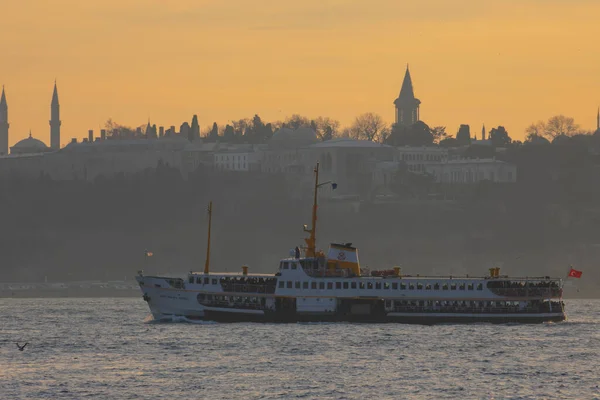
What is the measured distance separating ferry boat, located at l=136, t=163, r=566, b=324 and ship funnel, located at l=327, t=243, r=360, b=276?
9 centimetres

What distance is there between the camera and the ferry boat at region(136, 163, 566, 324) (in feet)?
427

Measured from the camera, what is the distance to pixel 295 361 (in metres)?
111

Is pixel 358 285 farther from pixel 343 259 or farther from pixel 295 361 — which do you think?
pixel 295 361

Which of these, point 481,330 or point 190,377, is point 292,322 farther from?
point 190,377

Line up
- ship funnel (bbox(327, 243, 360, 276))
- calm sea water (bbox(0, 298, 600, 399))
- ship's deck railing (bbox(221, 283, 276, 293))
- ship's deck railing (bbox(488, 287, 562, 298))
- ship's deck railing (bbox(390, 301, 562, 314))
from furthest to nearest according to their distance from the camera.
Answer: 1. ship funnel (bbox(327, 243, 360, 276))
2. ship's deck railing (bbox(488, 287, 562, 298))
3. ship's deck railing (bbox(390, 301, 562, 314))
4. ship's deck railing (bbox(221, 283, 276, 293))
5. calm sea water (bbox(0, 298, 600, 399))

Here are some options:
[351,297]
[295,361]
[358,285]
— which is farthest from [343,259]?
[295,361]

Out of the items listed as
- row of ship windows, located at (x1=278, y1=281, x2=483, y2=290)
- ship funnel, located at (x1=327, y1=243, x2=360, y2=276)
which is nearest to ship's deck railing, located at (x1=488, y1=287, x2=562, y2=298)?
row of ship windows, located at (x1=278, y1=281, x2=483, y2=290)

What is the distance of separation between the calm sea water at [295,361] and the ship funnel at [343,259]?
13.0 feet

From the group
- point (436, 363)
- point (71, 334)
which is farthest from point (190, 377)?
point (71, 334)

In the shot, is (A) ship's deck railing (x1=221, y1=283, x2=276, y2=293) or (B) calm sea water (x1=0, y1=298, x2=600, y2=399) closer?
(B) calm sea water (x1=0, y1=298, x2=600, y2=399)

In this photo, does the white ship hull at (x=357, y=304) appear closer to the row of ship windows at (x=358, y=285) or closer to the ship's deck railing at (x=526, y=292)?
the row of ship windows at (x=358, y=285)

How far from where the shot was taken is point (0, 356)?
114 m

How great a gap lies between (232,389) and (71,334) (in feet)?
94.9

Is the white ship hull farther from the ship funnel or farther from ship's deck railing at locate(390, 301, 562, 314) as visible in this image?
the ship funnel
